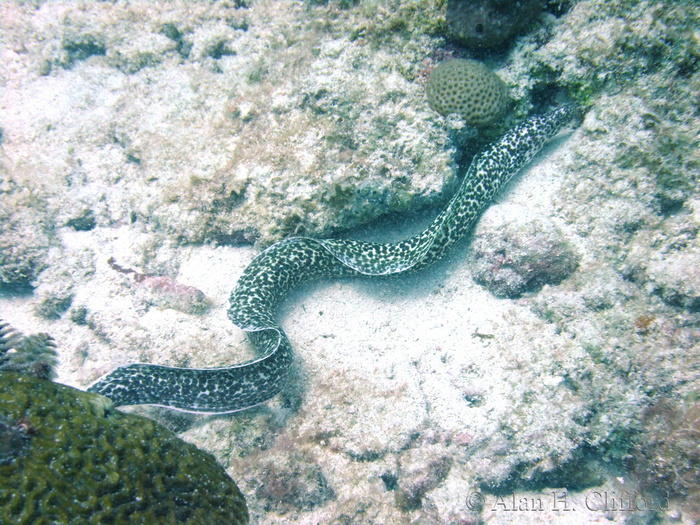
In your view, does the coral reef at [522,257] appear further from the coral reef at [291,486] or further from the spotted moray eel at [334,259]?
the coral reef at [291,486]

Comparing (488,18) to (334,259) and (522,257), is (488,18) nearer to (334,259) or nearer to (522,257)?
(522,257)

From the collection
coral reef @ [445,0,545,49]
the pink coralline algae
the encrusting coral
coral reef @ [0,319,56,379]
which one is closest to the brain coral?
coral reef @ [445,0,545,49]

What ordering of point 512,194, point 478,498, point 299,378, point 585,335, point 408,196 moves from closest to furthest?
point 478,498 < point 585,335 < point 299,378 < point 408,196 < point 512,194

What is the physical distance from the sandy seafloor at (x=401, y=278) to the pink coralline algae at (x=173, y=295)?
0.18ft

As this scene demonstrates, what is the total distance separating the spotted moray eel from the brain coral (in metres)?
0.64

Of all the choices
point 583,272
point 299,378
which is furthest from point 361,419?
point 583,272

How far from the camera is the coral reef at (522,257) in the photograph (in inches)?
197

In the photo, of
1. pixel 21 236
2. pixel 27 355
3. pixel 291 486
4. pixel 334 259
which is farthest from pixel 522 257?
pixel 21 236

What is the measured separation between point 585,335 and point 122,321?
6.80m

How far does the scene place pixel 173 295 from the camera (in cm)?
556

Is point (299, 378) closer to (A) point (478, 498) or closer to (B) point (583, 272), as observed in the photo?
(A) point (478, 498)

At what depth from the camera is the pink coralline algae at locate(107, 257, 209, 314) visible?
18.1ft

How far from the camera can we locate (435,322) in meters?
5.41

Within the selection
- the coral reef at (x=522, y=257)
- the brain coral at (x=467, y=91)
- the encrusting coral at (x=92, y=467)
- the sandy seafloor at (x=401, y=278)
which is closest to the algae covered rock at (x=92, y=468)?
the encrusting coral at (x=92, y=467)
